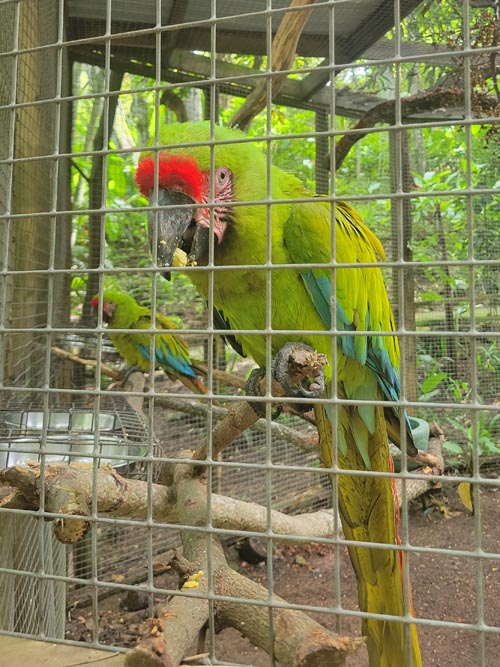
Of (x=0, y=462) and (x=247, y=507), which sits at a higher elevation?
(x=0, y=462)

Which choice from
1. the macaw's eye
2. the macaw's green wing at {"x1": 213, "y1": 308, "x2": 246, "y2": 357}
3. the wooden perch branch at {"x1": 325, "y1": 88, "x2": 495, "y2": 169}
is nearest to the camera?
the macaw's eye

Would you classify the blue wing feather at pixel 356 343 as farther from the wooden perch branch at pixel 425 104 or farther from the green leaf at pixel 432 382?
the green leaf at pixel 432 382

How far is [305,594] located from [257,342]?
1.92 m

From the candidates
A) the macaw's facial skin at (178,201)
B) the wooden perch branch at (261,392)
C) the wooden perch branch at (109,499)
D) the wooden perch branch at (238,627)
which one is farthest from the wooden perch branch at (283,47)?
the wooden perch branch at (238,627)

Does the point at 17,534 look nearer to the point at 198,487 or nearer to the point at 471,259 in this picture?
the point at 198,487

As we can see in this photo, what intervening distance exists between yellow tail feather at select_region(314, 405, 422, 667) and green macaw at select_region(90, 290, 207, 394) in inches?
78.5

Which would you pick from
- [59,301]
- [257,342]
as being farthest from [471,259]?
[59,301]

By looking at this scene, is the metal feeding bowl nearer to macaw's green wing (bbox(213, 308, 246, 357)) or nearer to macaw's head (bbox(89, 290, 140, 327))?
macaw's green wing (bbox(213, 308, 246, 357))

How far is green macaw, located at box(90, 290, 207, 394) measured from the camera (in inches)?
133

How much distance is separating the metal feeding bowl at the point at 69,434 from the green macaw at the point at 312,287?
53cm

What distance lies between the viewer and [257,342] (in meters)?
1.51

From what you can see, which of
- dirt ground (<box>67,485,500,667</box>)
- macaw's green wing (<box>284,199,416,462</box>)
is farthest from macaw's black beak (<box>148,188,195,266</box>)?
dirt ground (<box>67,485,500,667</box>)

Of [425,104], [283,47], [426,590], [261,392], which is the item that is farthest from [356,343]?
[425,104]

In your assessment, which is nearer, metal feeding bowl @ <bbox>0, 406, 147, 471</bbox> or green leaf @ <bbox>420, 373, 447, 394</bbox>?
metal feeding bowl @ <bbox>0, 406, 147, 471</bbox>
